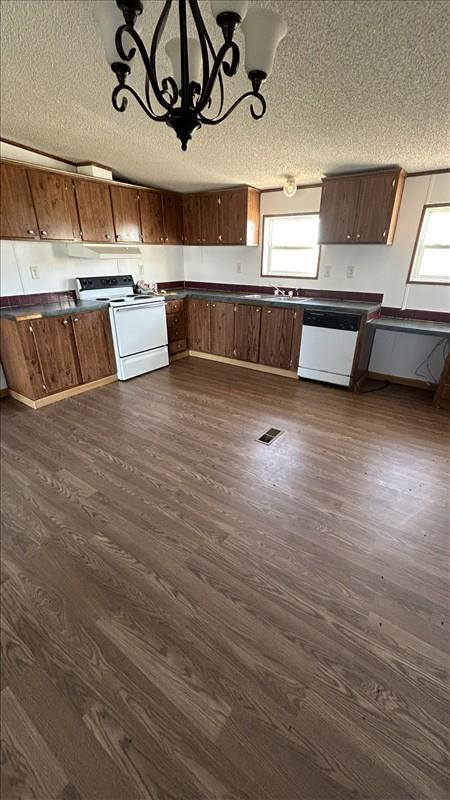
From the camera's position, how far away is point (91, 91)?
209cm

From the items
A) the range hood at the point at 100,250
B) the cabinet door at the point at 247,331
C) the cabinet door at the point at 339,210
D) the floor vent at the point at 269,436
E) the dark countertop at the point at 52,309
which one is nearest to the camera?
the floor vent at the point at 269,436

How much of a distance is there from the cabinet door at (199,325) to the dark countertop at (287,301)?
112mm

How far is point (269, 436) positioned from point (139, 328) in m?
2.21

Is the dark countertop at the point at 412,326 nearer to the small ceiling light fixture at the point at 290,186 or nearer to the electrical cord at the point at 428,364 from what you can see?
the electrical cord at the point at 428,364

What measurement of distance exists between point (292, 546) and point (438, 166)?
371 cm

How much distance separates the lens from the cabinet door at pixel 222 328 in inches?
180

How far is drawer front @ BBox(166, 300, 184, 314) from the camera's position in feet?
15.2

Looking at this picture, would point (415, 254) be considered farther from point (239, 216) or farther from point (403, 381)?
point (239, 216)

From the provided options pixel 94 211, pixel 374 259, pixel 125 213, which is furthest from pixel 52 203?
pixel 374 259

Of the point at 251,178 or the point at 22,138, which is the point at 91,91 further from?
the point at 251,178

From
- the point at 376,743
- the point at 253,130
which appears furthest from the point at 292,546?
the point at 253,130

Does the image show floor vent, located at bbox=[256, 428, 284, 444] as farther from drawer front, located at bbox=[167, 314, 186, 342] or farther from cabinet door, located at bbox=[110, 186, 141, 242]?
cabinet door, located at bbox=[110, 186, 141, 242]

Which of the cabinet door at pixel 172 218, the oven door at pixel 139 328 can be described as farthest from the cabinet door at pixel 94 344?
the cabinet door at pixel 172 218

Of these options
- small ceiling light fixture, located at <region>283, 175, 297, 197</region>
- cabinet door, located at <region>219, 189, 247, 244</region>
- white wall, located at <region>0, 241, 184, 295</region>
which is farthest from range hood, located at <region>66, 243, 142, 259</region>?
small ceiling light fixture, located at <region>283, 175, 297, 197</region>
